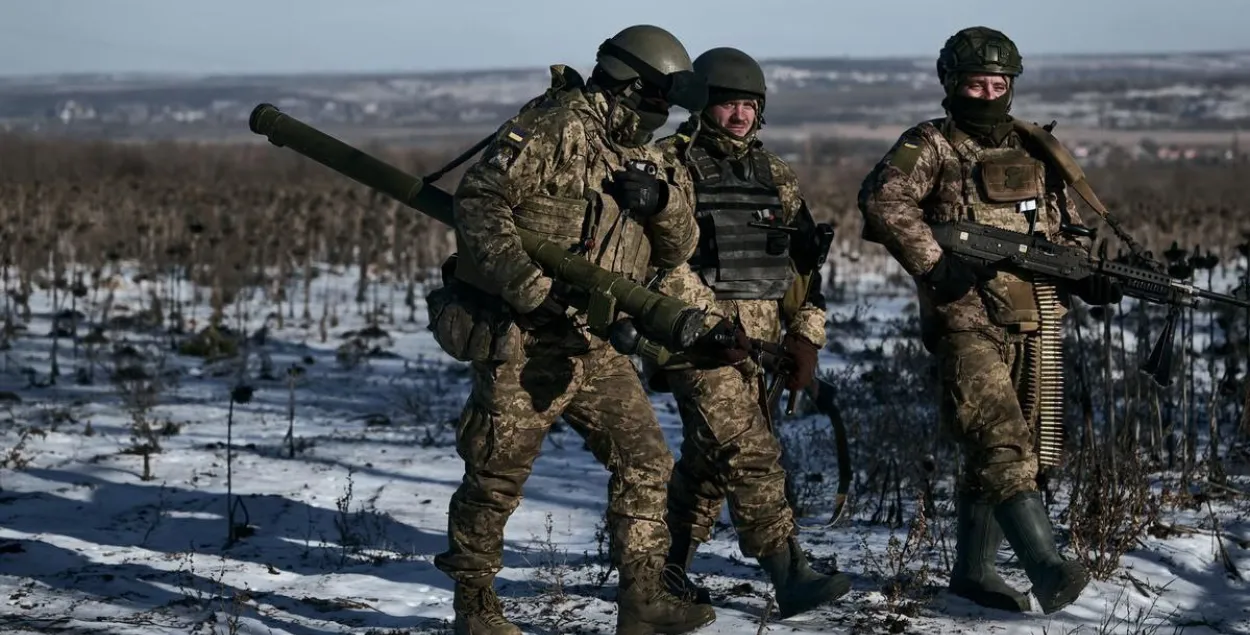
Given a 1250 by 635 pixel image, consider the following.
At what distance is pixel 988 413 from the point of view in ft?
Answer: 16.4

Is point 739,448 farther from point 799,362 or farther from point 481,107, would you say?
point 481,107

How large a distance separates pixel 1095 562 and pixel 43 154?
4059 cm

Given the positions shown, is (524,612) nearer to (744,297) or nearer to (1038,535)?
(744,297)

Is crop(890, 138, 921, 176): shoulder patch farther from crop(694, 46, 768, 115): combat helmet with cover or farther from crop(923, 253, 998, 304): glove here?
crop(694, 46, 768, 115): combat helmet with cover

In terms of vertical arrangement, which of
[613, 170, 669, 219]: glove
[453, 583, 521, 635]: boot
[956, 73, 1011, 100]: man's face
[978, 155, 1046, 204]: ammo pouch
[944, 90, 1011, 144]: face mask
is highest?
[956, 73, 1011, 100]: man's face

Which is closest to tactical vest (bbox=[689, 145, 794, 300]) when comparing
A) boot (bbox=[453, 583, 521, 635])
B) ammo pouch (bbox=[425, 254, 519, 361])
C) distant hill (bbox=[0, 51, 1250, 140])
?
ammo pouch (bbox=[425, 254, 519, 361])

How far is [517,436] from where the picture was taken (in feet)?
14.6

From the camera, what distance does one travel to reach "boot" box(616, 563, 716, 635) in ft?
15.1

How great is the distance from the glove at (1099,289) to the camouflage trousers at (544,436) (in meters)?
1.67

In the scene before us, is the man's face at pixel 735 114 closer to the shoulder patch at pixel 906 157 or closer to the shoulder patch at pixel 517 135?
the shoulder patch at pixel 906 157

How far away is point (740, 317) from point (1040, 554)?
1299 millimetres

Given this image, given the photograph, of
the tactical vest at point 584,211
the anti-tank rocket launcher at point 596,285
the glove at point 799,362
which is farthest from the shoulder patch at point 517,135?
the glove at point 799,362

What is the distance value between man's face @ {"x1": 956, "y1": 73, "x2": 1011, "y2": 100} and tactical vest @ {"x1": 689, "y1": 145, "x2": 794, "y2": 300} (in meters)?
0.77

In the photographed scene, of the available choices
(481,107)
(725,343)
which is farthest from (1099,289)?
(481,107)
